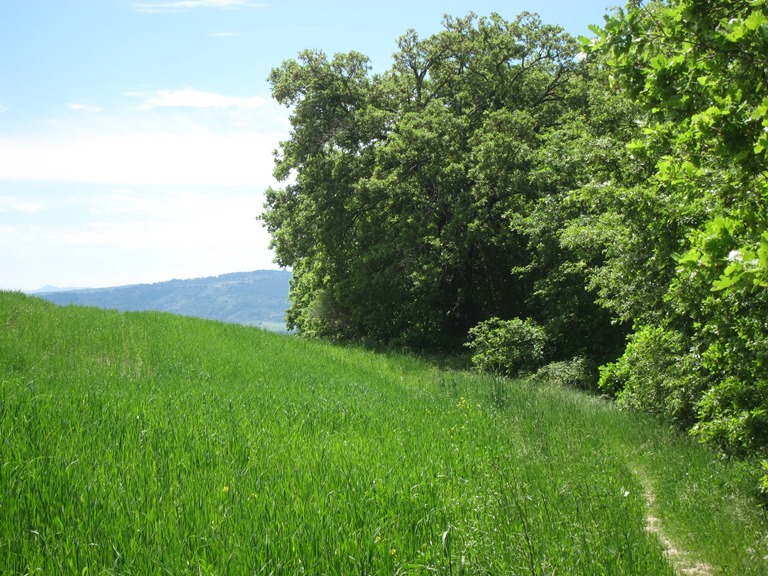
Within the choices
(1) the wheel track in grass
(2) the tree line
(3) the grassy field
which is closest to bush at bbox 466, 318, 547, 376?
(2) the tree line

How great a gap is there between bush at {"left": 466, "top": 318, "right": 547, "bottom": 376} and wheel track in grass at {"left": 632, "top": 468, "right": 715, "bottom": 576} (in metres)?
13.0

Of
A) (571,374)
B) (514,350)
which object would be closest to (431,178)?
(514,350)

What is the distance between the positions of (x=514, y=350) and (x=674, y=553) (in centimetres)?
1461

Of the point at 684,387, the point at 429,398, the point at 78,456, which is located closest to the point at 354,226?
the point at 429,398

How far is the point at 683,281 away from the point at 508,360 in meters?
13.3

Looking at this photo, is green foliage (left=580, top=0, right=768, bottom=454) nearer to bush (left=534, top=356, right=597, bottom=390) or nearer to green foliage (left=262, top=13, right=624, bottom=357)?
bush (left=534, top=356, right=597, bottom=390)

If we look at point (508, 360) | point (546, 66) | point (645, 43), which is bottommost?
point (508, 360)

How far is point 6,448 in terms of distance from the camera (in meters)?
4.85

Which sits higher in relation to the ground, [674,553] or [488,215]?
[488,215]

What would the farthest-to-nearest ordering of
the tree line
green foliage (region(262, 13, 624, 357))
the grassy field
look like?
green foliage (region(262, 13, 624, 357))
the tree line
the grassy field

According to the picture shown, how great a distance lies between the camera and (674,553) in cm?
541

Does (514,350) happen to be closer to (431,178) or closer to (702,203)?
(431,178)

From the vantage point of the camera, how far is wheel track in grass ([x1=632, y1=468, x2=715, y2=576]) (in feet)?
16.5

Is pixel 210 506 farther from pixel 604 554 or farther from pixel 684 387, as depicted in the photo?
pixel 684 387
